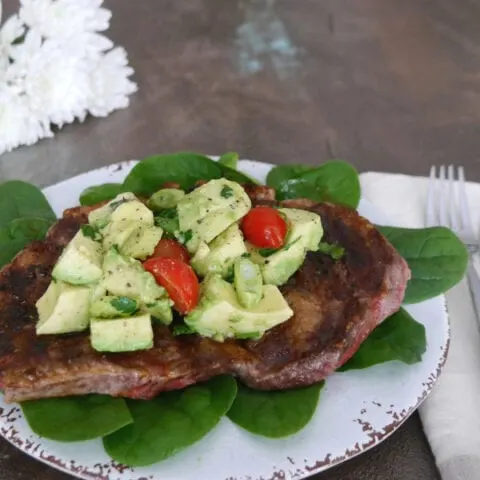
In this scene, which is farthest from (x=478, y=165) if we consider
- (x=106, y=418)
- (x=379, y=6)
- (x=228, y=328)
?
(x=106, y=418)

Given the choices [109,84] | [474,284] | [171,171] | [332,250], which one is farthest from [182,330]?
[109,84]

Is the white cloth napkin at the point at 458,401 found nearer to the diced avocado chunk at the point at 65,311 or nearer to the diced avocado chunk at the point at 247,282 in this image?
the diced avocado chunk at the point at 247,282

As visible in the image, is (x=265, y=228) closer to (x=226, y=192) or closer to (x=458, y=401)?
(x=226, y=192)

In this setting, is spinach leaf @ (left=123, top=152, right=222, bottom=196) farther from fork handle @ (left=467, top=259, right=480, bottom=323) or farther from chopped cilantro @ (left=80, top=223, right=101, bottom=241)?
fork handle @ (left=467, top=259, right=480, bottom=323)

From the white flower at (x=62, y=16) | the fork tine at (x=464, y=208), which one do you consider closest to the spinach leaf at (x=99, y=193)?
the white flower at (x=62, y=16)

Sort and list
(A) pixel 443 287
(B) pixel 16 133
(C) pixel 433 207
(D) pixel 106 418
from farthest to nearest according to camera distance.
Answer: (B) pixel 16 133, (C) pixel 433 207, (A) pixel 443 287, (D) pixel 106 418

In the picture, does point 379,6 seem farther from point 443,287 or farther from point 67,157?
point 443,287

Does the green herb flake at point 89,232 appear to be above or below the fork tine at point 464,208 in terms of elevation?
above

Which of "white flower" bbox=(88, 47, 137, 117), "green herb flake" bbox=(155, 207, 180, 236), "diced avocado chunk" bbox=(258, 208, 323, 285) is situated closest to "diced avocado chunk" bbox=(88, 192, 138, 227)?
"green herb flake" bbox=(155, 207, 180, 236)
